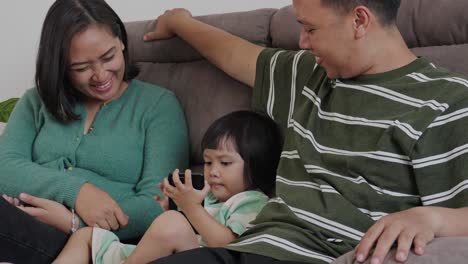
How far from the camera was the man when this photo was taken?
116 cm

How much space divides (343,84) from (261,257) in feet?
1.36

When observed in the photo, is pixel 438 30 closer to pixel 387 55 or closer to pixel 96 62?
pixel 387 55

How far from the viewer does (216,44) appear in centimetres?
177

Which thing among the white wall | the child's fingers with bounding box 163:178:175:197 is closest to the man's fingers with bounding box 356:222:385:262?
the child's fingers with bounding box 163:178:175:197

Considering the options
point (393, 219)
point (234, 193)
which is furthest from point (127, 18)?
point (393, 219)

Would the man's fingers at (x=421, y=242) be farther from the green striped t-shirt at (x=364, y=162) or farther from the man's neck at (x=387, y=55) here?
the man's neck at (x=387, y=55)

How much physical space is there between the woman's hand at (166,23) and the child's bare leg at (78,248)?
0.71 m

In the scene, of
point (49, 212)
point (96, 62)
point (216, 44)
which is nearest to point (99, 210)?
point (49, 212)

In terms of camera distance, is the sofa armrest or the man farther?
the sofa armrest

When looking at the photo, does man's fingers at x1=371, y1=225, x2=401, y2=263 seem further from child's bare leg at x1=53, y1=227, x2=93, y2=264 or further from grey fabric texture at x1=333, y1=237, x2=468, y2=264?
child's bare leg at x1=53, y1=227, x2=93, y2=264

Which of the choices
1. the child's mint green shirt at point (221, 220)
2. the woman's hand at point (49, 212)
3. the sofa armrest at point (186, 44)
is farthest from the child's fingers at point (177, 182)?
the sofa armrest at point (186, 44)

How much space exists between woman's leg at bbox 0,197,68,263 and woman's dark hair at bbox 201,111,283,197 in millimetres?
452

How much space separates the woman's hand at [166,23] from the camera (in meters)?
1.94

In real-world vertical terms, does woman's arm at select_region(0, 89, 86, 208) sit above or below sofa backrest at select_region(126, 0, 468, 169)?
below
